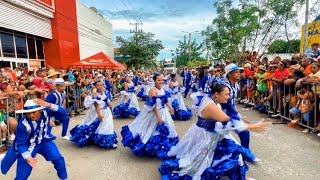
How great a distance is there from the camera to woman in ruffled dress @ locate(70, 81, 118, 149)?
20.5ft

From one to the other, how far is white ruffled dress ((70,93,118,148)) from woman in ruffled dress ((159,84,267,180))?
2.52 metres

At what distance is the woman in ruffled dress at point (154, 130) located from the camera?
17.5 ft

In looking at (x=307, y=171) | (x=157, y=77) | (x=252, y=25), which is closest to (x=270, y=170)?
(x=307, y=171)

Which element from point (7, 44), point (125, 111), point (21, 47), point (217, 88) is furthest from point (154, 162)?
point (21, 47)

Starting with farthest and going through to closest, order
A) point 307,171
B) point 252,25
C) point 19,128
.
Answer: point 252,25
point 307,171
point 19,128

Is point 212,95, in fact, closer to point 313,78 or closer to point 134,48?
point 313,78

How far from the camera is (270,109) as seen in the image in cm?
948

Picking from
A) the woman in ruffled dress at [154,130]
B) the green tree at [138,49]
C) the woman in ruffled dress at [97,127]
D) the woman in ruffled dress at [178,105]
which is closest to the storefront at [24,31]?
the woman in ruffled dress at [178,105]

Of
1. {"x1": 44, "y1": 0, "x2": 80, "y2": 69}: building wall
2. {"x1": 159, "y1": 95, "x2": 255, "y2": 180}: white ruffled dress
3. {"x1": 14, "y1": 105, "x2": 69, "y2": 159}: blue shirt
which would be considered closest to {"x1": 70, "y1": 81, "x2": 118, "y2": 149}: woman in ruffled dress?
{"x1": 14, "y1": 105, "x2": 69, "y2": 159}: blue shirt

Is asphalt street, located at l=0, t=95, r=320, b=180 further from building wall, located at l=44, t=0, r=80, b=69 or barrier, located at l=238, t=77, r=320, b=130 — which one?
building wall, located at l=44, t=0, r=80, b=69

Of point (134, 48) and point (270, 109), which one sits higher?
point (134, 48)

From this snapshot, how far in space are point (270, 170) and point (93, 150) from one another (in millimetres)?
3603

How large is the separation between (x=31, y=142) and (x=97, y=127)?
2.60 meters

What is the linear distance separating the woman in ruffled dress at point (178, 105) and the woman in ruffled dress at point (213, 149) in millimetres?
5523
